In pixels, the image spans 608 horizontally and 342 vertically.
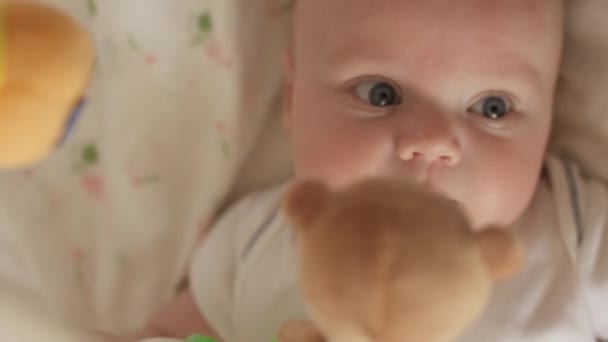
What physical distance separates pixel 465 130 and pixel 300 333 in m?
0.28

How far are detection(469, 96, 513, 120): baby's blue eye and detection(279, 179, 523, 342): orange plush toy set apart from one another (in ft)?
1.21

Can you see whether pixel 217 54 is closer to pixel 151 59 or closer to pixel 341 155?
pixel 151 59

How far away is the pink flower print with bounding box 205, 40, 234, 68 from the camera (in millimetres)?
1005

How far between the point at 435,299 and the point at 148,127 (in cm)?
68

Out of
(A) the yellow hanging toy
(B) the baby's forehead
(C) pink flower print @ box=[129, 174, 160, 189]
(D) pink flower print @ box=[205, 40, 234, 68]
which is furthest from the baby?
(A) the yellow hanging toy

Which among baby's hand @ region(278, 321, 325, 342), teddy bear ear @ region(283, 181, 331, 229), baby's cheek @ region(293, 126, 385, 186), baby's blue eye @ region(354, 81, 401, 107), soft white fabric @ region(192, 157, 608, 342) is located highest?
teddy bear ear @ region(283, 181, 331, 229)

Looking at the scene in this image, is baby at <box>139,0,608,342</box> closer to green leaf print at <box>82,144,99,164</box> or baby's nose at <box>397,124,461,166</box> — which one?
baby's nose at <box>397,124,461,166</box>

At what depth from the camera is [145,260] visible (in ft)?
3.50

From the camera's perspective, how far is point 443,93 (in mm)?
789

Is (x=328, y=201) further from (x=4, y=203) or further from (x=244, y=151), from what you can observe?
(x=4, y=203)

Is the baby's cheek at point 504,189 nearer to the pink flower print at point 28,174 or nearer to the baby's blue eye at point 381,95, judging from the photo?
the baby's blue eye at point 381,95

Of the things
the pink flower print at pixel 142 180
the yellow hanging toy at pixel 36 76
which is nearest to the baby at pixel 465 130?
the pink flower print at pixel 142 180

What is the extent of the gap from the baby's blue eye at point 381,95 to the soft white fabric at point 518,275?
217 mm

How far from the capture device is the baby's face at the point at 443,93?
767mm
